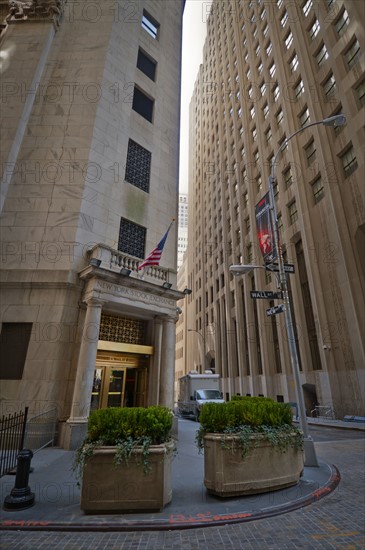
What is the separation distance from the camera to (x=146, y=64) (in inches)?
840

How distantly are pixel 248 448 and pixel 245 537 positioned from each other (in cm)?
178

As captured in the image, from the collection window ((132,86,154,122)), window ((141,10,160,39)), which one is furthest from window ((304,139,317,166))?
window ((132,86,154,122))

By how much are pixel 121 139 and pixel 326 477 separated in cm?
1814

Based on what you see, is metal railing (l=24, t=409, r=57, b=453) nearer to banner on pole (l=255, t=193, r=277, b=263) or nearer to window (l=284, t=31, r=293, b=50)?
banner on pole (l=255, t=193, r=277, b=263)

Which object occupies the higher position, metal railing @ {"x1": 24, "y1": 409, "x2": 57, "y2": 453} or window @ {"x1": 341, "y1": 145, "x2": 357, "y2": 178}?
window @ {"x1": 341, "y1": 145, "x2": 357, "y2": 178}

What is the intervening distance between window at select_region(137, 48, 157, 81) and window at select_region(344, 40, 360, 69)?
17.9 m

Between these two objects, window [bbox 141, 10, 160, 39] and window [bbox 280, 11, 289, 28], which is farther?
window [bbox 280, 11, 289, 28]

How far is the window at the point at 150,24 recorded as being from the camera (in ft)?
73.3

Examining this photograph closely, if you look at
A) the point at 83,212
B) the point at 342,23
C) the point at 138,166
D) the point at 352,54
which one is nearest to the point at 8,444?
the point at 83,212

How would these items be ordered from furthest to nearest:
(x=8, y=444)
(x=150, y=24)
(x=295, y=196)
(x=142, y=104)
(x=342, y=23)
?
(x=295, y=196) → (x=342, y=23) → (x=150, y=24) → (x=142, y=104) → (x=8, y=444)

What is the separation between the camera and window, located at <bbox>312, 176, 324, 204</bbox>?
28062 millimetres

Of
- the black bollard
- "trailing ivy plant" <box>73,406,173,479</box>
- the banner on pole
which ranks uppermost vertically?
the banner on pole

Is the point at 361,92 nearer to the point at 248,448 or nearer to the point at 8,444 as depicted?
the point at 248,448

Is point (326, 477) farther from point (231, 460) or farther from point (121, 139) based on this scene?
point (121, 139)
